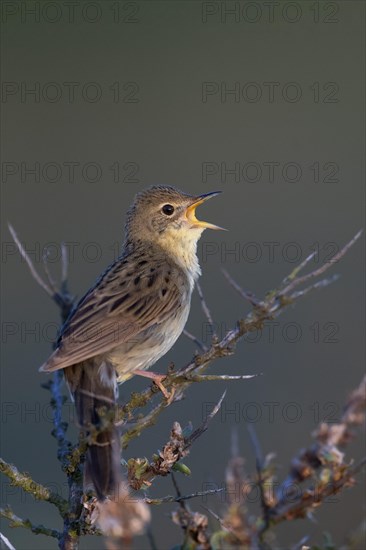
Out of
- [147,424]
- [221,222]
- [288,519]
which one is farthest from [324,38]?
[288,519]

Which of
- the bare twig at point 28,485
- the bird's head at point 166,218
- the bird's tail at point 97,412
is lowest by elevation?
the bare twig at point 28,485

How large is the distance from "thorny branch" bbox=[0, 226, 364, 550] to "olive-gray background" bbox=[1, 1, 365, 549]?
2.98 metres

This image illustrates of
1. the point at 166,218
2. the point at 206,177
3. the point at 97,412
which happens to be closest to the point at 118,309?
the point at 97,412

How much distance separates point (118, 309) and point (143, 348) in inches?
9.5

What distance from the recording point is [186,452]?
3.27m

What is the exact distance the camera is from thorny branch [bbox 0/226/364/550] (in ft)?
6.71

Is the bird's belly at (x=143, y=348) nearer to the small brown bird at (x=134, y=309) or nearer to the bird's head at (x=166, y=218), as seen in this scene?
the small brown bird at (x=134, y=309)

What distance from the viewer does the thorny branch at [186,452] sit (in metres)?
2.04

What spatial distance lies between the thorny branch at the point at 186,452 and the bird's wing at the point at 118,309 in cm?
20

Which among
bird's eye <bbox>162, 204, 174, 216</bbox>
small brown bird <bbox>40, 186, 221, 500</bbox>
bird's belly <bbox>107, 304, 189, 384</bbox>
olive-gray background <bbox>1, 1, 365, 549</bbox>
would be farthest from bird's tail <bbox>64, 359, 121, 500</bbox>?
olive-gray background <bbox>1, 1, 365, 549</bbox>

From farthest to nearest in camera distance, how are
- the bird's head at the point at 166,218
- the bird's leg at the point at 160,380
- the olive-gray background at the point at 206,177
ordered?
the olive-gray background at the point at 206,177, the bird's head at the point at 166,218, the bird's leg at the point at 160,380

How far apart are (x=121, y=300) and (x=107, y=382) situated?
0.57 metres

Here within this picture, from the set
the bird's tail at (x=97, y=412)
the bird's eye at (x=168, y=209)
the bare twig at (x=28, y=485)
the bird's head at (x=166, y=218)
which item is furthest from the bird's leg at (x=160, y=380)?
the bird's eye at (x=168, y=209)

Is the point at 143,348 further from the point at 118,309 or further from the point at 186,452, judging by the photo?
the point at 186,452
